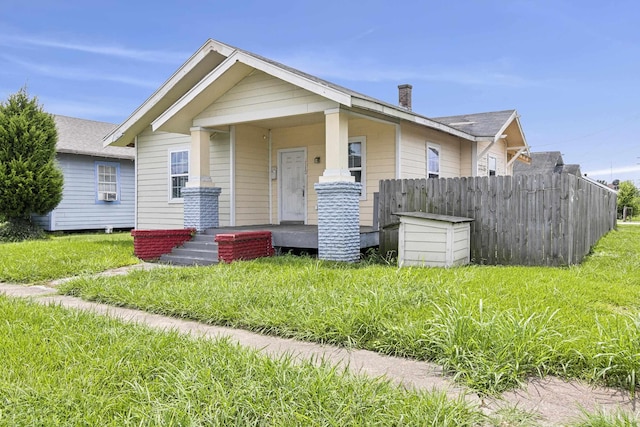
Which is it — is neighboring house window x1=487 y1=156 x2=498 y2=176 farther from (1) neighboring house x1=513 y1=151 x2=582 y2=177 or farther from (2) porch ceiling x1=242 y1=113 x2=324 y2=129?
(1) neighboring house x1=513 y1=151 x2=582 y2=177

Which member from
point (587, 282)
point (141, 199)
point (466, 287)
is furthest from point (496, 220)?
point (141, 199)

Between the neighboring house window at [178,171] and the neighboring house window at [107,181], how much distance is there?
6.59 metres

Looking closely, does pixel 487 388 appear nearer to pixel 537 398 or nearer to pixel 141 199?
pixel 537 398

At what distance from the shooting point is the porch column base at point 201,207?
34.5 feet

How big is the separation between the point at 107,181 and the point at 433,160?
13.7 metres

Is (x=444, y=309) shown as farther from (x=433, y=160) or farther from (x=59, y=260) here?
(x=433, y=160)

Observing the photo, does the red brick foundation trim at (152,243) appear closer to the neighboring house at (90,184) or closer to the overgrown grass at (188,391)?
the overgrown grass at (188,391)

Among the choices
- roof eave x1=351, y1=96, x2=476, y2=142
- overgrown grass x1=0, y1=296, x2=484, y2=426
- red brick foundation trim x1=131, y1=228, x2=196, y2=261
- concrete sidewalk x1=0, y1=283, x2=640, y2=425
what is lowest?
concrete sidewalk x1=0, y1=283, x2=640, y2=425

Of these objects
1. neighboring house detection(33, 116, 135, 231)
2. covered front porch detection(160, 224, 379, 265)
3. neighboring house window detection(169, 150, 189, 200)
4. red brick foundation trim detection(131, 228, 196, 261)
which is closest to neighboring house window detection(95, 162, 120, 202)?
neighboring house detection(33, 116, 135, 231)

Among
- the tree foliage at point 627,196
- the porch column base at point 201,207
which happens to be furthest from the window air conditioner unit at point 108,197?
the tree foliage at point 627,196

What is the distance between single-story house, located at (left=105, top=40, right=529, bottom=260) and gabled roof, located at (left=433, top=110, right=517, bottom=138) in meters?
0.07

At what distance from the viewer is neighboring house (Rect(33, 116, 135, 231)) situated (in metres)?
17.1

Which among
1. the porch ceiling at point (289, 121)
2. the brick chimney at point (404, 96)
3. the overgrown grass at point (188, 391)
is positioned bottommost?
the overgrown grass at point (188, 391)

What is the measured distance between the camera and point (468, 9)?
12531 mm
